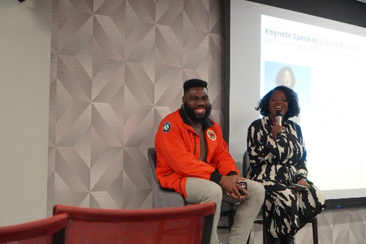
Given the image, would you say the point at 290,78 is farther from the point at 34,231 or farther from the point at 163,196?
the point at 34,231

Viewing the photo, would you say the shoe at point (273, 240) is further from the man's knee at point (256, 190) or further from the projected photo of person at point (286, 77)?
the projected photo of person at point (286, 77)

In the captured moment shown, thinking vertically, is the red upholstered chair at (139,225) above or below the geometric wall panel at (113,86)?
below

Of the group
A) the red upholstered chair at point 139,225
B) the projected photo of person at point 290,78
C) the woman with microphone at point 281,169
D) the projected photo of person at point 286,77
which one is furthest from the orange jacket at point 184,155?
the red upholstered chair at point 139,225

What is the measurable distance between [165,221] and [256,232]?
290 cm

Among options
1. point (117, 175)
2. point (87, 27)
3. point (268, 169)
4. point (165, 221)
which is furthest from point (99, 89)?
point (165, 221)

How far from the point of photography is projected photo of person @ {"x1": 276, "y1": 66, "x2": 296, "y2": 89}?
3.94 metres

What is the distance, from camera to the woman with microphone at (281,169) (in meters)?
3.02

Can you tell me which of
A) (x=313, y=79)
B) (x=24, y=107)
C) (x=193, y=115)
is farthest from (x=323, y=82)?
(x=24, y=107)

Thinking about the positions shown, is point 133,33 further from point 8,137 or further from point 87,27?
point 8,137

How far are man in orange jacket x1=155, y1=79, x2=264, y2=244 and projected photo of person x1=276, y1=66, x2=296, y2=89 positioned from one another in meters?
1.09

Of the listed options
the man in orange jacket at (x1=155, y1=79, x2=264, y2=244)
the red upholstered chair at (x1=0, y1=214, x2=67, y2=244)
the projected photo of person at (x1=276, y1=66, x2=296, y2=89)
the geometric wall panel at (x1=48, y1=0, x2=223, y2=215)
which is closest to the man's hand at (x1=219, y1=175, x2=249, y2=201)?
the man in orange jacket at (x1=155, y1=79, x2=264, y2=244)

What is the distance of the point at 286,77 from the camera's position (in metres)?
3.97

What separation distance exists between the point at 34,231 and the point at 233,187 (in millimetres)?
2000

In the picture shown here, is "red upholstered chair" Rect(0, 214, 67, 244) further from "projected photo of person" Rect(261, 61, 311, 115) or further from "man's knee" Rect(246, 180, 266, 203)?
"projected photo of person" Rect(261, 61, 311, 115)
